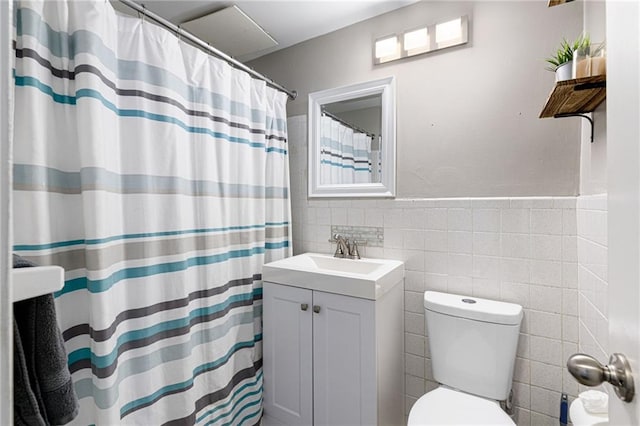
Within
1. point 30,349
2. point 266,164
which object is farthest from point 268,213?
point 30,349

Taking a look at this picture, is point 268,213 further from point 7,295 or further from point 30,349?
point 7,295

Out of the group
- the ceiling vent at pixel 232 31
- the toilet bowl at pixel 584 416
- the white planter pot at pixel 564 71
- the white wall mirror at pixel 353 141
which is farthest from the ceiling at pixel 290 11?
the toilet bowl at pixel 584 416

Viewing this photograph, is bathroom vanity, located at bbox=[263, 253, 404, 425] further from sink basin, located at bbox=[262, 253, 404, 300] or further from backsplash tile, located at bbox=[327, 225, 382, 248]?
backsplash tile, located at bbox=[327, 225, 382, 248]

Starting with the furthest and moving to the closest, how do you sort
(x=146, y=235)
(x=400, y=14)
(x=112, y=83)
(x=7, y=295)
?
(x=400, y=14) < (x=146, y=235) < (x=112, y=83) < (x=7, y=295)

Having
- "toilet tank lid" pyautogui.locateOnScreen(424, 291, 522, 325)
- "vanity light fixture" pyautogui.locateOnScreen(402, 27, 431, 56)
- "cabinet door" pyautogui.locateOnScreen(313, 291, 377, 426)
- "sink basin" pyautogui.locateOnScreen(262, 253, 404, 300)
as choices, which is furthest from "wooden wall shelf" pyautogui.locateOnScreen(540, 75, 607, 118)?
"cabinet door" pyautogui.locateOnScreen(313, 291, 377, 426)

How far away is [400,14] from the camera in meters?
1.68

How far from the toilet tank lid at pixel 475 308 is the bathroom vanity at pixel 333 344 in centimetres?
21

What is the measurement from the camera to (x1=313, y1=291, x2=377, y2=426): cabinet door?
131cm

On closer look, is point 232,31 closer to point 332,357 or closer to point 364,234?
point 364,234

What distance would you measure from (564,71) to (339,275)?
3.75ft

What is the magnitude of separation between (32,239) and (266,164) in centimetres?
116

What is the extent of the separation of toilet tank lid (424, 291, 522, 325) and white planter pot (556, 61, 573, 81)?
3.03 feet

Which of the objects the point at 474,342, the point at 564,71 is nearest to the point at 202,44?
the point at 564,71

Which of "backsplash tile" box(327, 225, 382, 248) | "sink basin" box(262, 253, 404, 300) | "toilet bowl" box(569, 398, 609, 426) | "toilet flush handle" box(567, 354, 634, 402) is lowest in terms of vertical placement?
"toilet bowl" box(569, 398, 609, 426)
